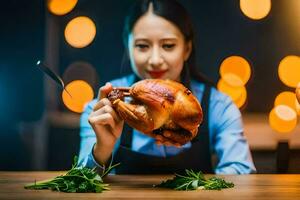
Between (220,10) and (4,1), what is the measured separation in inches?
54.7

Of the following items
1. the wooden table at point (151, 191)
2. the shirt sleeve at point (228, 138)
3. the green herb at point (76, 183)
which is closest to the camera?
the wooden table at point (151, 191)

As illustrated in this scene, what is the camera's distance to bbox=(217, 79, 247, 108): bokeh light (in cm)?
321

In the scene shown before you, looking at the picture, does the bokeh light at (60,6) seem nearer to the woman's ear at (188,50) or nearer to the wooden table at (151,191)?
the woman's ear at (188,50)

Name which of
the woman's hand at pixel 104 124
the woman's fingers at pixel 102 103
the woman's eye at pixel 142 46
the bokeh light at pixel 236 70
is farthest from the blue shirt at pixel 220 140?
the woman's fingers at pixel 102 103

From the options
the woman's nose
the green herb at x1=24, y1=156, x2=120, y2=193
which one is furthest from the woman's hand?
the woman's nose

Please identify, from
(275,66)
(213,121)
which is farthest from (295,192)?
(275,66)

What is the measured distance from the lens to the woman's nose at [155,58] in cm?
306

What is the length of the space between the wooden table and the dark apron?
0.86 metres

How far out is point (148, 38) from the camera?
3.12 m

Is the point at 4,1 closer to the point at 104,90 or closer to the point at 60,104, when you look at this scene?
the point at 60,104

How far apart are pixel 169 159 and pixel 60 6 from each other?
1197 millimetres

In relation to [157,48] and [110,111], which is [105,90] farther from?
[157,48]

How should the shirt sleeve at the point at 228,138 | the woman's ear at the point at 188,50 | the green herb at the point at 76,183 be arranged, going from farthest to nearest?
the woman's ear at the point at 188,50
the shirt sleeve at the point at 228,138
the green herb at the point at 76,183

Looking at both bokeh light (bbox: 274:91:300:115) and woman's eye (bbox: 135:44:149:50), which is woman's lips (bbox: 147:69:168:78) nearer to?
woman's eye (bbox: 135:44:149:50)
